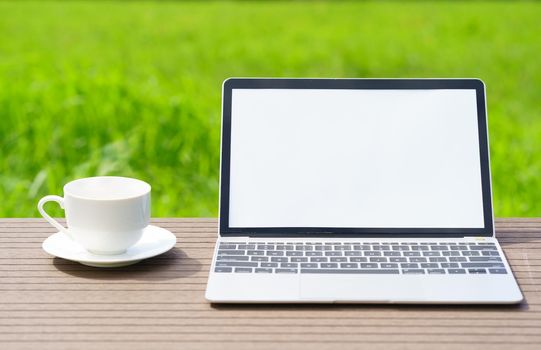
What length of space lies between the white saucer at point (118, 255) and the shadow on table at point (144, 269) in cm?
1

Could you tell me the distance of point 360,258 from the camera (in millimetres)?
1199

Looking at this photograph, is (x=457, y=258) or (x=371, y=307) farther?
(x=457, y=258)

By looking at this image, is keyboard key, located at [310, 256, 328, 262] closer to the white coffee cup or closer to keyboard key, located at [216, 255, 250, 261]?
keyboard key, located at [216, 255, 250, 261]

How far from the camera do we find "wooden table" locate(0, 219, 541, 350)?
0.97 meters

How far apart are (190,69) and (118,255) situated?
5.15m

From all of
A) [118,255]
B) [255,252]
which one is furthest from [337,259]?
[118,255]

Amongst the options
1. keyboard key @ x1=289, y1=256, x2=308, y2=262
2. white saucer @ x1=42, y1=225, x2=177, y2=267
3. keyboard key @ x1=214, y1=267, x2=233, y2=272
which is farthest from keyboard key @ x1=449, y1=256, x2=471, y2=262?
white saucer @ x1=42, y1=225, x2=177, y2=267

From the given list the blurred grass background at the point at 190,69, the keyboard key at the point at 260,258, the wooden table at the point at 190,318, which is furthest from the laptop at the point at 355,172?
the blurred grass background at the point at 190,69

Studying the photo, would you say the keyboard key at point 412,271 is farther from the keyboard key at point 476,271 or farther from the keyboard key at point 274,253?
the keyboard key at point 274,253

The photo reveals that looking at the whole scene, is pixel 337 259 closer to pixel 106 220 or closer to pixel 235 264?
pixel 235 264

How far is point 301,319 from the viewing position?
1038mm

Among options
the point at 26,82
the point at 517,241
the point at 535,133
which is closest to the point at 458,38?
the point at 535,133

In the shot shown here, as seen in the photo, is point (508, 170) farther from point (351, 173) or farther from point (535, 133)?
point (351, 173)

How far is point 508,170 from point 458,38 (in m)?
3.99
